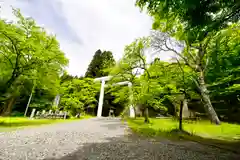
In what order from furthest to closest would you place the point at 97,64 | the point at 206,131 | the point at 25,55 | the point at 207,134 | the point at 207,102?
the point at 97,64 < the point at 207,102 < the point at 25,55 < the point at 206,131 < the point at 207,134

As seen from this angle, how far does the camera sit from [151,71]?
966 centimetres

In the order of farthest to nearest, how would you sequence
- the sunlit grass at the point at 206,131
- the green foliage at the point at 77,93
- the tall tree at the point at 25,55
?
the green foliage at the point at 77,93 → the tall tree at the point at 25,55 → the sunlit grass at the point at 206,131

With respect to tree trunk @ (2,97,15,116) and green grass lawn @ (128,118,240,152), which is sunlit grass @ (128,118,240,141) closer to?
green grass lawn @ (128,118,240,152)

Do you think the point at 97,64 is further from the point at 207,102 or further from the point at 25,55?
the point at 207,102

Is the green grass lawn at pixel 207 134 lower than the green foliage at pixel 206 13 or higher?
lower

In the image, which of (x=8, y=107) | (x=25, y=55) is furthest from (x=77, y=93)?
(x=25, y=55)

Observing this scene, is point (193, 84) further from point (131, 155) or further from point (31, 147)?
point (31, 147)

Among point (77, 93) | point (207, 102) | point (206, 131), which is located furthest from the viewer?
point (77, 93)

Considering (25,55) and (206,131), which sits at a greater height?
(25,55)

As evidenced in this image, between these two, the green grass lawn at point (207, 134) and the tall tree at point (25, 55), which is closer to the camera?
the green grass lawn at point (207, 134)

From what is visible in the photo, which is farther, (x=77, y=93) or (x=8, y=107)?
(x=77, y=93)

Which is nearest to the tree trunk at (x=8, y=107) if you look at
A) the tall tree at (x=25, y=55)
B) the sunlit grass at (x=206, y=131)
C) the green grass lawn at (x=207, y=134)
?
the tall tree at (x=25, y=55)

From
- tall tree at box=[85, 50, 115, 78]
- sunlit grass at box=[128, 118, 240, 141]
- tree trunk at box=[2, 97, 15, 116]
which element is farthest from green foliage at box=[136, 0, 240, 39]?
tall tree at box=[85, 50, 115, 78]

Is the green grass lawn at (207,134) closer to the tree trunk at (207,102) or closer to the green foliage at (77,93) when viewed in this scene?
the tree trunk at (207,102)
